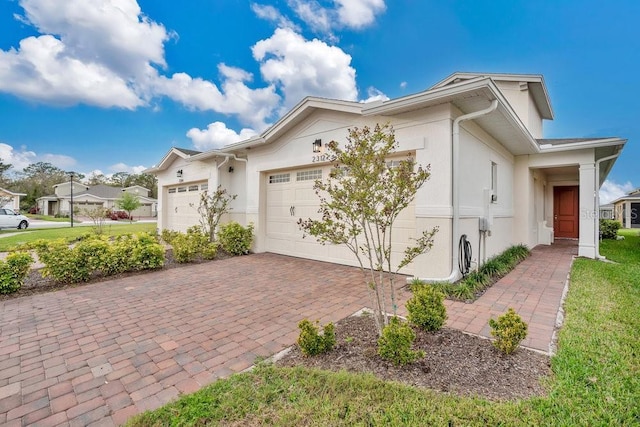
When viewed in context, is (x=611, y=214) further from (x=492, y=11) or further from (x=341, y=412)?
(x=341, y=412)

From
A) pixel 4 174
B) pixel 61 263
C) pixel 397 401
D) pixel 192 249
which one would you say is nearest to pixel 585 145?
pixel 397 401

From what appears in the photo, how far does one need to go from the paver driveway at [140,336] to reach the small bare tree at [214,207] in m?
3.90

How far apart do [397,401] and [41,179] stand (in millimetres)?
62556

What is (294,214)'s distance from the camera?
8477 mm

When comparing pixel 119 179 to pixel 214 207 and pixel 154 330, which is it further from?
pixel 154 330

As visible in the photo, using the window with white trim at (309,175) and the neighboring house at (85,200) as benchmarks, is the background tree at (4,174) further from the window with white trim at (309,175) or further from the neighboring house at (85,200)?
the window with white trim at (309,175)

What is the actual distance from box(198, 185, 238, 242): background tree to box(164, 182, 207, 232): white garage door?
52.7 inches

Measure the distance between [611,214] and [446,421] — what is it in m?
42.0

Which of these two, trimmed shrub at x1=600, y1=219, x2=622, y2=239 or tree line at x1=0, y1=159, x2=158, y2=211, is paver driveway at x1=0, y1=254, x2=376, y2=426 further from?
tree line at x1=0, y1=159, x2=158, y2=211

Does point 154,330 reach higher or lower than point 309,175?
lower

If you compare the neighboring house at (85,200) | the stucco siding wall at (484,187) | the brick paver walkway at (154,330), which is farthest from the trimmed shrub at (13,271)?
the neighboring house at (85,200)

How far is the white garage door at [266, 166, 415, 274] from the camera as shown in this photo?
774 centimetres

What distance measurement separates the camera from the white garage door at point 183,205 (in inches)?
477

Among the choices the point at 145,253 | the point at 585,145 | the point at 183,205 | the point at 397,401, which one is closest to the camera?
the point at 397,401
